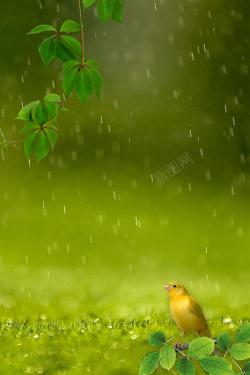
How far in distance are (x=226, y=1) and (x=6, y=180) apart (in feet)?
4.56

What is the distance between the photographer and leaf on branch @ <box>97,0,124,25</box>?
16.7 inches

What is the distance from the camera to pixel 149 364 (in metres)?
0.39

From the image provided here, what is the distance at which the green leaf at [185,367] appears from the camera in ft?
1.24

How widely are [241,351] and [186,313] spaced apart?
1.39ft

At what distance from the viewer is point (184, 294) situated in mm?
813

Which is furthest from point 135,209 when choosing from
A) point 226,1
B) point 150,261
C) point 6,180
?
point 226,1

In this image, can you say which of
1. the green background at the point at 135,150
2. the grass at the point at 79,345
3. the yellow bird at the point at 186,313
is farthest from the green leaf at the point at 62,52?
the green background at the point at 135,150

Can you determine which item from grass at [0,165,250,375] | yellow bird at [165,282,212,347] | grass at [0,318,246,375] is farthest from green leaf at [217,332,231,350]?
grass at [0,165,250,375]

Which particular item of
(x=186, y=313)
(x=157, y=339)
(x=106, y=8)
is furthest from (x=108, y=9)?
(x=186, y=313)

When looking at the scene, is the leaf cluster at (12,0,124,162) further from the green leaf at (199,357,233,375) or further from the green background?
the green background

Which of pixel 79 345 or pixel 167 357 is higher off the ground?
pixel 167 357

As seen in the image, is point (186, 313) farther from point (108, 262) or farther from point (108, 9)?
point (108, 262)

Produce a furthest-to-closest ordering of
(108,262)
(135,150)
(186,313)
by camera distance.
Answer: (135,150), (108,262), (186,313)

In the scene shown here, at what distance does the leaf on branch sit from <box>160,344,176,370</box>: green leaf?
0.28 metres
